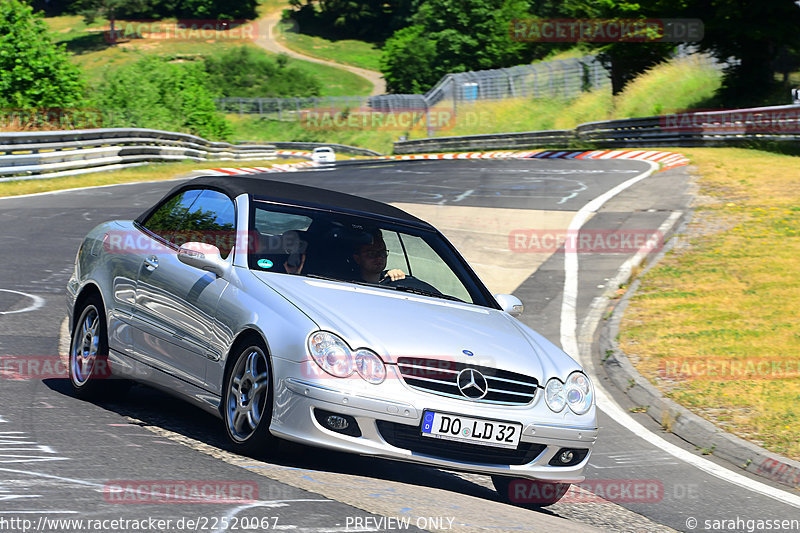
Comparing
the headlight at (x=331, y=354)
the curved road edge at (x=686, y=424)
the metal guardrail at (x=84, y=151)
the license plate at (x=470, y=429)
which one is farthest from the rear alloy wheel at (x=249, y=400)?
the metal guardrail at (x=84, y=151)

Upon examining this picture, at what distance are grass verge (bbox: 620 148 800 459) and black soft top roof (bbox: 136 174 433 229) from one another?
362cm

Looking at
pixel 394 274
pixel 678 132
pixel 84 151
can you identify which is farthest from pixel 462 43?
pixel 394 274

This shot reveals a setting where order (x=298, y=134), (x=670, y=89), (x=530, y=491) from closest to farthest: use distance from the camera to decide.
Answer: (x=530, y=491) → (x=670, y=89) → (x=298, y=134)

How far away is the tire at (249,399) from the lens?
5621mm

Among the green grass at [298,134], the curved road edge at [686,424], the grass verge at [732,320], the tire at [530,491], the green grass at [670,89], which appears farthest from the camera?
the green grass at [298,134]

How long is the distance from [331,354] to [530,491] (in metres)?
1.68

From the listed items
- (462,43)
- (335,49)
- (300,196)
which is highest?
(335,49)

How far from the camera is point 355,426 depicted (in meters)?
5.49

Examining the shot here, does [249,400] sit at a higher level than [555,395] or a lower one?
higher

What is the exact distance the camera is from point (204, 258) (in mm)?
6418

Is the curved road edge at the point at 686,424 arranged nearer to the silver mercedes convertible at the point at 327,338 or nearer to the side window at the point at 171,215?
the silver mercedes convertible at the point at 327,338

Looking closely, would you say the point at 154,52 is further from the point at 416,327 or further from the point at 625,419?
the point at 416,327

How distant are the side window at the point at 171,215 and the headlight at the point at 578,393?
9.64 feet

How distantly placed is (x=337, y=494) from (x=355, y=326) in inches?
38.9
